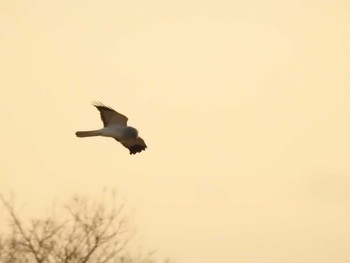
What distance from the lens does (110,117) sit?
77.1ft

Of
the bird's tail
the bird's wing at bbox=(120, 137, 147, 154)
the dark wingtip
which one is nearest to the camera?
the bird's tail

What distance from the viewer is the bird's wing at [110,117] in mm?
23453

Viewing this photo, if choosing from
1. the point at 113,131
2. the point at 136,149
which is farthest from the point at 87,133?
the point at 136,149

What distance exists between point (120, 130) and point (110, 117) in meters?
0.43

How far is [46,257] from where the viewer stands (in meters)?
27.2

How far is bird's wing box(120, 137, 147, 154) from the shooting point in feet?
76.3

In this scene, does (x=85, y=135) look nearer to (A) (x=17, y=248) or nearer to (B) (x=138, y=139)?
(B) (x=138, y=139)

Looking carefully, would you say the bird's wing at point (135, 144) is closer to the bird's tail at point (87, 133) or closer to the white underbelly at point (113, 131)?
the white underbelly at point (113, 131)

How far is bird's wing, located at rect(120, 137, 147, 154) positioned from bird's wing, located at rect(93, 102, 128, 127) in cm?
41

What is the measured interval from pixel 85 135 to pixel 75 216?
282 inches

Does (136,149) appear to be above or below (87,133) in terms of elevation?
above

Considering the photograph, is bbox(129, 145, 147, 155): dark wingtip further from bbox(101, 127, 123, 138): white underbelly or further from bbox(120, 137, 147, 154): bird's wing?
bbox(101, 127, 123, 138): white underbelly

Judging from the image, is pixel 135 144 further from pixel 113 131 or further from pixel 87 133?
pixel 87 133

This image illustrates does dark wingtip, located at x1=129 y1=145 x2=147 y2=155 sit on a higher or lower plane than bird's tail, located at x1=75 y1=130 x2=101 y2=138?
higher
